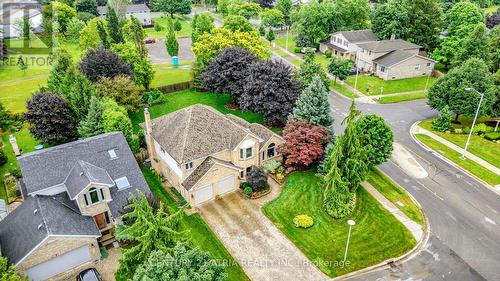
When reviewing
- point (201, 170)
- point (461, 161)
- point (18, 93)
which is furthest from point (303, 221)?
point (18, 93)

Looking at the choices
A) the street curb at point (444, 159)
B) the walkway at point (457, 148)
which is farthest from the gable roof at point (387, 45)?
the walkway at point (457, 148)

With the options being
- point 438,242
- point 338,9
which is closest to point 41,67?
point 338,9

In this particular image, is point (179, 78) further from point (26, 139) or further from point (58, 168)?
point (58, 168)

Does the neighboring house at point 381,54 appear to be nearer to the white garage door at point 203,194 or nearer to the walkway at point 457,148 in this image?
the walkway at point 457,148

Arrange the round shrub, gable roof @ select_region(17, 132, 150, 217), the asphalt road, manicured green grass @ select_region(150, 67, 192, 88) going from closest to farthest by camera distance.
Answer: the asphalt road, gable roof @ select_region(17, 132, 150, 217), the round shrub, manicured green grass @ select_region(150, 67, 192, 88)

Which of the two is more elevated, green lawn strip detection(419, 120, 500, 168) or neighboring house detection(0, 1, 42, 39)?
neighboring house detection(0, 1, 42, 39)

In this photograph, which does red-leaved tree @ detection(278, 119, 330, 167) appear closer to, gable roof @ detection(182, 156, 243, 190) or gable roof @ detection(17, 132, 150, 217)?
gable roof @ detection(182, 156, 243, 190)

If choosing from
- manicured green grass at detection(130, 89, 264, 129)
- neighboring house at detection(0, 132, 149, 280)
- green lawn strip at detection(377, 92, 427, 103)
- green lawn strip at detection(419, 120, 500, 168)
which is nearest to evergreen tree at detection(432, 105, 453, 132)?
green lawn strip at detection(419, 120, 500, 168)
